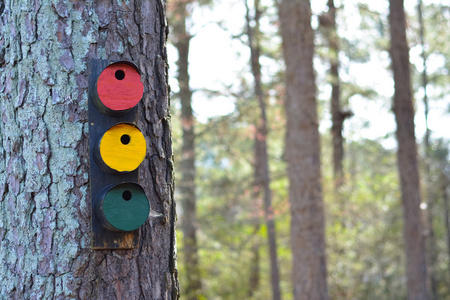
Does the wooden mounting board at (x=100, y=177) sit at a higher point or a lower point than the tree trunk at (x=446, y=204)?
higher

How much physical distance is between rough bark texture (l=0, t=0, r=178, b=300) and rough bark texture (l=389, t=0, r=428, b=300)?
8.99 meters

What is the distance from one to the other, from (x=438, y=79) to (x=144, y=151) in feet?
62.9

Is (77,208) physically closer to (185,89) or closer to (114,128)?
(114,128)

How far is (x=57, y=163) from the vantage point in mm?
1543

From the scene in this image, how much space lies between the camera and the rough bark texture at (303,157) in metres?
6.98

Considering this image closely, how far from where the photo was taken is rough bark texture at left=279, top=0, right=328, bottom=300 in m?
6.98

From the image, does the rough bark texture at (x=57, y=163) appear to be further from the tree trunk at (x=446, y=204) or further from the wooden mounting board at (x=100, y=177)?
the tree trunk at (x=446, y=204)

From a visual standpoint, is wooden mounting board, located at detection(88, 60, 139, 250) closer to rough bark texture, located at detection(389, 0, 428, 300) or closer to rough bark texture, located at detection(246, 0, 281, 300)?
rough bark texture, located at detection(246, 0, 281, 300)

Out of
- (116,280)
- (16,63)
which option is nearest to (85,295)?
(116,280)

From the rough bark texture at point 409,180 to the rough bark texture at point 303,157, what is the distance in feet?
11.1

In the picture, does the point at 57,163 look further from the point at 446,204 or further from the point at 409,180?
the point at 446,204

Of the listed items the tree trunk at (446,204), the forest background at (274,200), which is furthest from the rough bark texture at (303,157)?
the tree trunk at (446,204)

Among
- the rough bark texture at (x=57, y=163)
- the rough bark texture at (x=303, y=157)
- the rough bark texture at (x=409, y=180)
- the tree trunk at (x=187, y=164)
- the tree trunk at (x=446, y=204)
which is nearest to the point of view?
the rough bark texture at (x=57, y=163)

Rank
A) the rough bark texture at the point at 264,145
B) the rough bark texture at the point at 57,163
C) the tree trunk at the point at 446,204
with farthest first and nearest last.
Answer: the tree trunk at the point at 446,204 < the rough bark texture at the point at 264,145 < the rough bark texture at the point at 57,163
